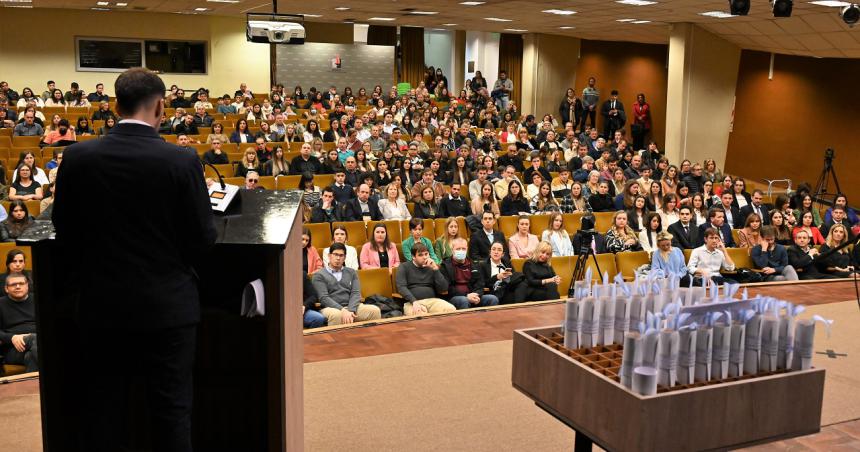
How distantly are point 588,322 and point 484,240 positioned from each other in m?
4.59

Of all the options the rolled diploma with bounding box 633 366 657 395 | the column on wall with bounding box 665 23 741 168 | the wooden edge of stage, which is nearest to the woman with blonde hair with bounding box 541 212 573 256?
the wooden edge of stage

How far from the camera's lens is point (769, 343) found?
9.02ft

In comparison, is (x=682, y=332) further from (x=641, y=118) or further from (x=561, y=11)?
(x=641, y=118)

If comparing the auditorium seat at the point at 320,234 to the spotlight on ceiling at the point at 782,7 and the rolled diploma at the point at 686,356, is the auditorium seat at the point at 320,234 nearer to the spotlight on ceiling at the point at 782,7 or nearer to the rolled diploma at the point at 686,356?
the spotlight on ceiling at the point at 782,7

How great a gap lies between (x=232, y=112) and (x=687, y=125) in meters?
7.56

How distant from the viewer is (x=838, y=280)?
23.6ft

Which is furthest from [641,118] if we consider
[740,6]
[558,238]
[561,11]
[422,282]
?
[422,282]

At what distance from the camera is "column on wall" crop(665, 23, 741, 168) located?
536 inches

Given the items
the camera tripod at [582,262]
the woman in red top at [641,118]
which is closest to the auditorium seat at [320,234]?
the camera tripod at [582,262]

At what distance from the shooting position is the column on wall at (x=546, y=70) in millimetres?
18109

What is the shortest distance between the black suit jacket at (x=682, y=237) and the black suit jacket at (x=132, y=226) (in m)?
6.94

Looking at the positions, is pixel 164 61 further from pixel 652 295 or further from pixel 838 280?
pixel 652 295

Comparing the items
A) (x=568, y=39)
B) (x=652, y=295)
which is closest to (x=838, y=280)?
(x=652, y=295)

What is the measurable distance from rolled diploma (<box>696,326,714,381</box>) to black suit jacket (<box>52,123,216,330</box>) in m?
1.56
